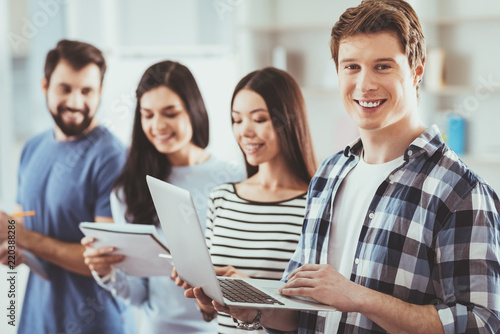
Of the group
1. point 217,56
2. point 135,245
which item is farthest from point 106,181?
point 217,56

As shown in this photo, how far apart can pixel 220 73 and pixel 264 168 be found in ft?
5.05

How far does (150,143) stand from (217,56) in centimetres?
121

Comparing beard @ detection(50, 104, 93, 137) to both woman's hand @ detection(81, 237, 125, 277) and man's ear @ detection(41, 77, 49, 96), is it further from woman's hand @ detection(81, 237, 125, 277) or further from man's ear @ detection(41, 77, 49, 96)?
woman's hand @ detection(81, 237, 125, 277)

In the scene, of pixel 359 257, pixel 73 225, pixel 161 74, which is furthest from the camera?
pixel 73 225

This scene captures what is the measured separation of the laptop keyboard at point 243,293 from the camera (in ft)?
3.86

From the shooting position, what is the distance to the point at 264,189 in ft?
5.82

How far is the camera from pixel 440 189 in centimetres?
113

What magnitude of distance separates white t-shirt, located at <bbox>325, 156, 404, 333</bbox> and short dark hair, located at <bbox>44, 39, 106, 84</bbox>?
4.95 ft

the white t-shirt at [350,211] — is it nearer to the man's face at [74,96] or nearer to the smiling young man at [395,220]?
the smiling young man at [395,220]

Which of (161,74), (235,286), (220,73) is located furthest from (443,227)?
(220,73)

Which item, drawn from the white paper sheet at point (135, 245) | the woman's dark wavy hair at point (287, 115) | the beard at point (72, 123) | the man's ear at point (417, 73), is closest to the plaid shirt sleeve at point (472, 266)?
the man's ear at point (417, 73)

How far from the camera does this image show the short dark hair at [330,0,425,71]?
1184mm

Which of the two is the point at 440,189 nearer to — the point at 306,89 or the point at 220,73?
the point at 220,73

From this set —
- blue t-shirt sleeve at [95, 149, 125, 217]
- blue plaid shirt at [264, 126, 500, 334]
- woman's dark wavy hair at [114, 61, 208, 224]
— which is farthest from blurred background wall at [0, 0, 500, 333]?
blue plaid shirt at [264, 126, 500, 334]
